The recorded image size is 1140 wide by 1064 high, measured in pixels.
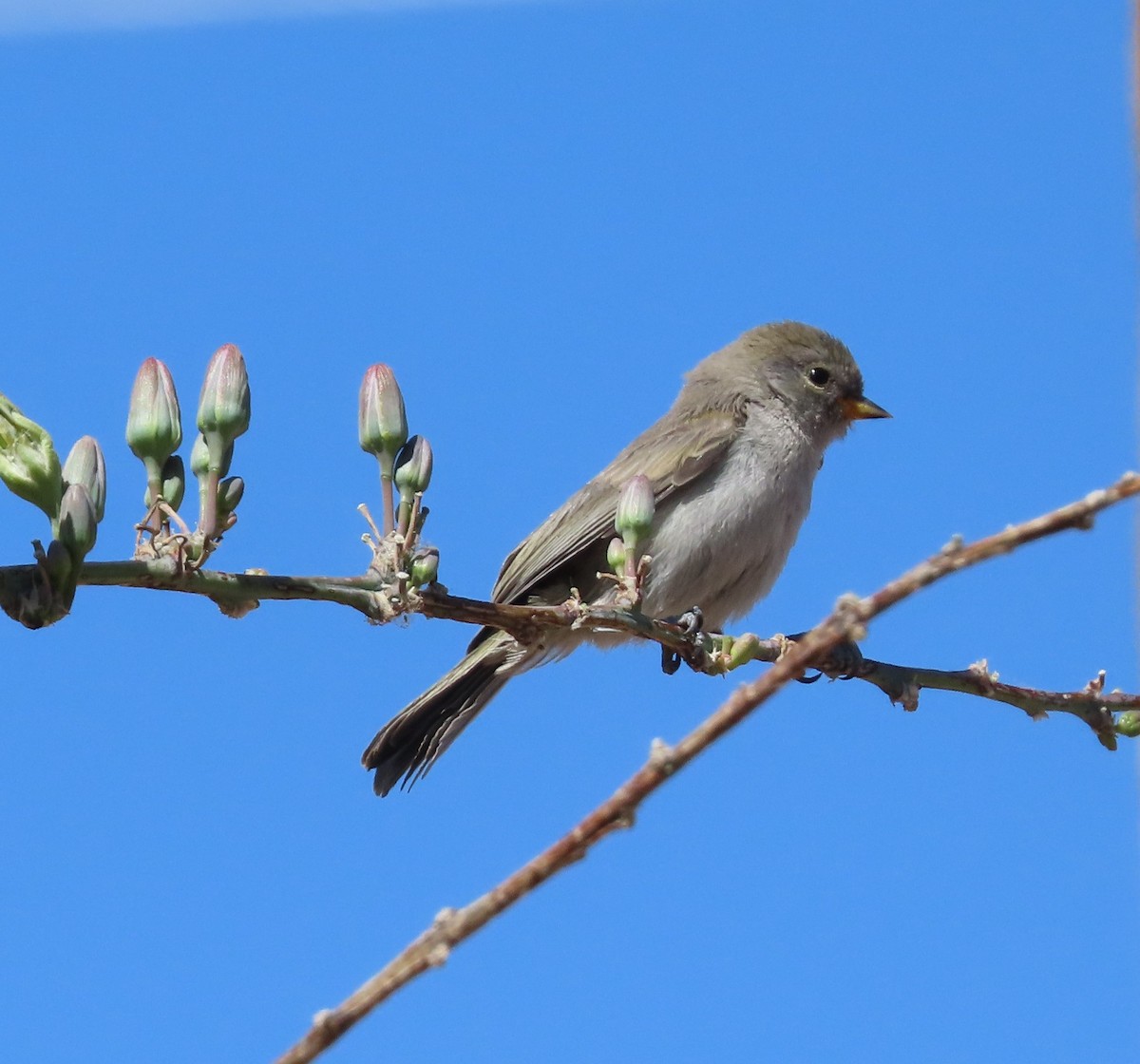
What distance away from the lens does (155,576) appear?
2219mm

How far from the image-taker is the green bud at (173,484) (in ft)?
8.22

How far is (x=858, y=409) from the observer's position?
714 cm

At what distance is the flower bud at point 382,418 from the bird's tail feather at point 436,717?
255cm

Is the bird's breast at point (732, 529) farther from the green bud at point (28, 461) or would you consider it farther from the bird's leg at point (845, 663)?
the green bud at point (28, 461)

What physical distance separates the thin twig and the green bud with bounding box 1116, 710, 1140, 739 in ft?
7.23

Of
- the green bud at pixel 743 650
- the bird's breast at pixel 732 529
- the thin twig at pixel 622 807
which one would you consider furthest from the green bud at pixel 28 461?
the bird's breast at pixel 732 529

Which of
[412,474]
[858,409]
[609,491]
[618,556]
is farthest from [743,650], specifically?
[858,409]

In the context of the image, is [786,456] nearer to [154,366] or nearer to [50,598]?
[154,366]

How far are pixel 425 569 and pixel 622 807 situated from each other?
1.35 m

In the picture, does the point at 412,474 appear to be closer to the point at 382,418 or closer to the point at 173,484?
the point at 382,418

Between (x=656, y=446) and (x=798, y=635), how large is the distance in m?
2.75

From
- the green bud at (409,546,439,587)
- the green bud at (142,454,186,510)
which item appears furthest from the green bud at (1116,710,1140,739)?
the green bud at (142,454,186,510)

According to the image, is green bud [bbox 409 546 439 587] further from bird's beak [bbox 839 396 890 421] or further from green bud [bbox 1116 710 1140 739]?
bird's beak [bbox 839 396 890 421]

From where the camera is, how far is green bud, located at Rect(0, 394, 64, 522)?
6.96ft
